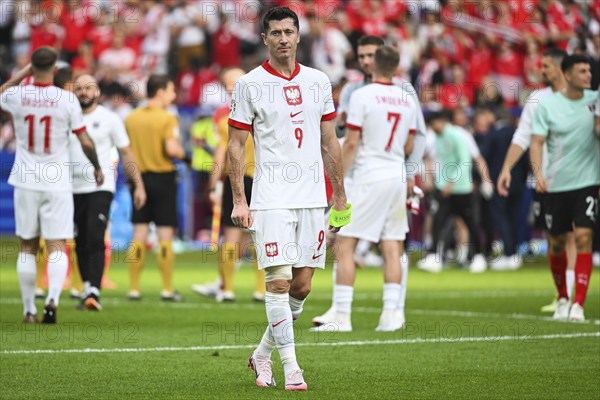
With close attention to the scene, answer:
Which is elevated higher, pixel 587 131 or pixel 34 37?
pixel 34 37

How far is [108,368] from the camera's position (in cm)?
889

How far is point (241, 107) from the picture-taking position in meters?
7.96

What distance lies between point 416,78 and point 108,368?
17981 millimetres

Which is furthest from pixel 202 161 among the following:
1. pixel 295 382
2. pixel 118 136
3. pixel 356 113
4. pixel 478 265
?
pixel 295 382

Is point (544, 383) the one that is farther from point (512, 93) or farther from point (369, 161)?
point (512, 93)

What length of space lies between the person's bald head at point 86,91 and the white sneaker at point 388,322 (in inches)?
187

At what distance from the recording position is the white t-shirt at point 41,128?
1178cm

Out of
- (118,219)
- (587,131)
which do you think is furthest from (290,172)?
(118,219)

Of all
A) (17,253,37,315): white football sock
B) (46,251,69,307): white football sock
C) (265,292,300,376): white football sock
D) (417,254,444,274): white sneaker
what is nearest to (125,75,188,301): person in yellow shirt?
(46,251,69,307): white football sock

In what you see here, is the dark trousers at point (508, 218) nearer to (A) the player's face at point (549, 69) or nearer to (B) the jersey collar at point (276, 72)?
(A) the player's face at point (549, 69)

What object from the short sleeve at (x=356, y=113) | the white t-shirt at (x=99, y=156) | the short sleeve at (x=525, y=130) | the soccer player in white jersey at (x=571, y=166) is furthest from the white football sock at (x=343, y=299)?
the white t-shirt at (x=99, y=156)

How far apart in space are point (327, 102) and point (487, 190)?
48.6 ft

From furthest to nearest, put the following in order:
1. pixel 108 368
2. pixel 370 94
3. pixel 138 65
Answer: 1. pixel 138 65
2. pixel 370 94
3. pixel 108 368

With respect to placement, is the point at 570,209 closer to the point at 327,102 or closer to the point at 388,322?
the point at 388,322
